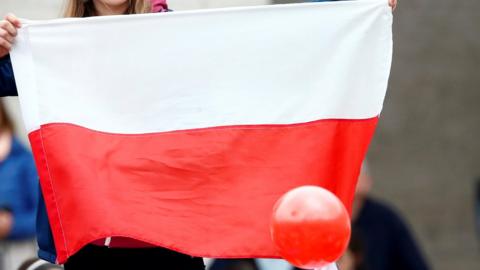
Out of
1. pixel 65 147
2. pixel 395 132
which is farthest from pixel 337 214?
pixel 395 132

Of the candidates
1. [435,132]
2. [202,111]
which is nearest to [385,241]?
[202,111]

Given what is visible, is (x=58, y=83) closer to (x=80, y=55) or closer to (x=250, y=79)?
(x=80, y=55)

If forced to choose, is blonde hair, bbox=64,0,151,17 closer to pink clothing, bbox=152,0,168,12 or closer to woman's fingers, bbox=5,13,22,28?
pink clothing, bbox=152,0,168,12

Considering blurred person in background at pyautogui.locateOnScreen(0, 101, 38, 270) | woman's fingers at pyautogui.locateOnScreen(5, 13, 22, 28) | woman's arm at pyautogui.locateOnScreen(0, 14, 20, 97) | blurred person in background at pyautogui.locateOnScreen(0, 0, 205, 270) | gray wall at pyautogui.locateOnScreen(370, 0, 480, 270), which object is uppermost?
woman's fingers at pyautogui.locateOnScreen(5, 13, 22, 28)

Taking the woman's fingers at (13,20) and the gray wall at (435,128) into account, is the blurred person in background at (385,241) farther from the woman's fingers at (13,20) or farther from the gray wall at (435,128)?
→ the gray wall at (435,128)

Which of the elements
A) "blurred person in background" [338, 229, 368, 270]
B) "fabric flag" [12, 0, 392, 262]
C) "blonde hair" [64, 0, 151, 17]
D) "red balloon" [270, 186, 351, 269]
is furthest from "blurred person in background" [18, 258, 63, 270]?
"red balloon" [270, 186, 351, 269]

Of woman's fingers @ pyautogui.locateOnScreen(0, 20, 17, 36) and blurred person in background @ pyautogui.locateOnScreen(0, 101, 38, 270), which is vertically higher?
woman's fingers @ pyautogui.locateOnScreen(0, 20, 17, 36)

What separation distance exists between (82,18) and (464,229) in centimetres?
678

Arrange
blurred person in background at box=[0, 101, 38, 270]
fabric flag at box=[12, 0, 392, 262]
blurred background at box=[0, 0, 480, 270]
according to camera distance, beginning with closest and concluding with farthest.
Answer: fabric flag at box=[12, 0, 392, 262]
blurred person in background at box=[0, 101, 38, 270]
blurred background at box=[0, 0, 480, 270]

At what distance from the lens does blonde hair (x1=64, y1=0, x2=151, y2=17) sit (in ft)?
16.4

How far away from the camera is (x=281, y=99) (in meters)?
4.98

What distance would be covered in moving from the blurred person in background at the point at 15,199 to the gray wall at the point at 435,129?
4.62 m

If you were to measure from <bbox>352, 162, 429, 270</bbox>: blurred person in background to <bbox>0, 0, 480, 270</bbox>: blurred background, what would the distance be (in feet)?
10.2

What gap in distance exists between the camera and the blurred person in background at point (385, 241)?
24.5 ft
